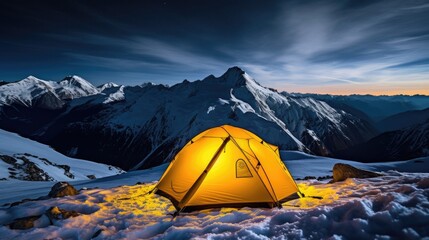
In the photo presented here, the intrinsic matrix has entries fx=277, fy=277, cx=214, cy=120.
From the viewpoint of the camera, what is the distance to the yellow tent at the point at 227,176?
432 inches

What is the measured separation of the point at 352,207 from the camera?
338 inches

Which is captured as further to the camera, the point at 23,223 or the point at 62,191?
the point at 62,191

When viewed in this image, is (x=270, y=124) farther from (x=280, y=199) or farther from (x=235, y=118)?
(x=280, y=199)

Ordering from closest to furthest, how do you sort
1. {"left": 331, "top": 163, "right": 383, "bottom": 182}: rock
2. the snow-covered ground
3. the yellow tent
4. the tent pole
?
the snow-covered ground, the tent pole, the yellow tent, {"left": 331, "top": 163, "right": 383, "bottom": 182}: rock

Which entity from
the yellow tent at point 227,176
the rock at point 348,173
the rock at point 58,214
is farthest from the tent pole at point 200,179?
the rock at point 348,173

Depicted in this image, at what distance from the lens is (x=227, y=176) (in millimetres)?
11352

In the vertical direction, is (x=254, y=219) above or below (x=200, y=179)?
below

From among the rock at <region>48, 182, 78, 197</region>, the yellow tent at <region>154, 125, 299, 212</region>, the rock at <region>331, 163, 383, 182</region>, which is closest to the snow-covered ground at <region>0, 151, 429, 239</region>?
the yellow tent at <region>154, 125, 299, 212</region>

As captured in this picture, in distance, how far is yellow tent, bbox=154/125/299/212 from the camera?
10969 mm

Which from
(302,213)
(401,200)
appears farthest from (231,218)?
(401,200)

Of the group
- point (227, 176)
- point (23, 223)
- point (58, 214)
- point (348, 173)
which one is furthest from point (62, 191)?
point (348, 173)

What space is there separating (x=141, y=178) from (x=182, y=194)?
12224mm

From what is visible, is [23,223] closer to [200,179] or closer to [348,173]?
[200,179]

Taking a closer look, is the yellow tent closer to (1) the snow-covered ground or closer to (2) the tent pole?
(2) the tent pole
